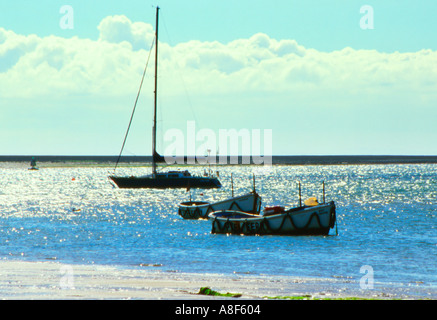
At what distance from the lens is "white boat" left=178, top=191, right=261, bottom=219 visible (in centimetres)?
5485

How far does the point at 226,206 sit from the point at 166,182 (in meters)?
42.4

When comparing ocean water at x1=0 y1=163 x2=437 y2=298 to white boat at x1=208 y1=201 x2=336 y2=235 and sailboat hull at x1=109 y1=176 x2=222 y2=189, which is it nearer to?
white boat at x1=208 y1=201 x2=336 y2=235

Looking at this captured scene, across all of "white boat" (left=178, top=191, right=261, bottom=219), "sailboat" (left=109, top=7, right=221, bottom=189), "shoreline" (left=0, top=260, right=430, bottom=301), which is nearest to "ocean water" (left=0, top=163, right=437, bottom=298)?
"white boat" (left=178, top=191, right=261, bottom=219)

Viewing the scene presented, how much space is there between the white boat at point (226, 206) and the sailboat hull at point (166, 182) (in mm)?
36319

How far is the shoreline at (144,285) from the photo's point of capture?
55.7 ft

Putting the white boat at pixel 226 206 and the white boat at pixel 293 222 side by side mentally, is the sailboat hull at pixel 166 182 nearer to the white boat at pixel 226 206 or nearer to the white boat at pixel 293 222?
the white boat at pixel 226 206

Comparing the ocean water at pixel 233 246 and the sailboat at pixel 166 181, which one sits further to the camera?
the sailboat at pixel 166 181

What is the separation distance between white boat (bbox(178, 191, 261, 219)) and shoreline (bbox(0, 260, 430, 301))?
2896 cm

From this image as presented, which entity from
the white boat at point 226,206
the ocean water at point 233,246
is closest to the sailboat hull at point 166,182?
the ocean water at point 233,246

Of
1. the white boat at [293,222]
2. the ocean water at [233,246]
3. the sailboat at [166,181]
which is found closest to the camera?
the ocean water at [233,246]

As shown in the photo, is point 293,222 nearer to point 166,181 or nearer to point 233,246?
point 233,246

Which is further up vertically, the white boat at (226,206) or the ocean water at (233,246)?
the white boat at (226,206)
